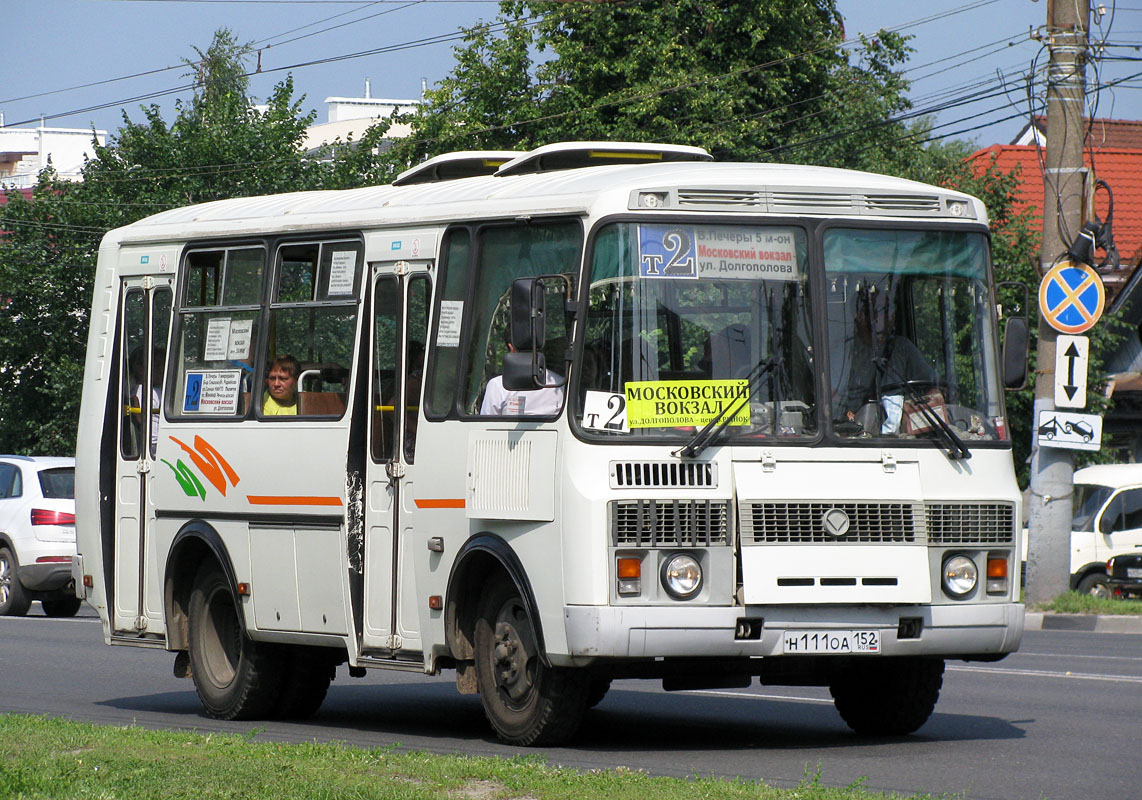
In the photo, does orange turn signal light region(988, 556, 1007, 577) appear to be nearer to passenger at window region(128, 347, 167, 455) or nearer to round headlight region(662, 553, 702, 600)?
round headlight region(662, 553, 702, 600)

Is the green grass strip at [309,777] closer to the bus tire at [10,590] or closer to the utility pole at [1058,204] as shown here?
the utility pole at [1058,204]

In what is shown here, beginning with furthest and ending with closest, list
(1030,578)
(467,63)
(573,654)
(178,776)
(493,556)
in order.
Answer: (467,63) → (1030,578) → (493,556) → (573,654) → (178,776)

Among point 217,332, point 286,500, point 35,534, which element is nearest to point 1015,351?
point 286,500

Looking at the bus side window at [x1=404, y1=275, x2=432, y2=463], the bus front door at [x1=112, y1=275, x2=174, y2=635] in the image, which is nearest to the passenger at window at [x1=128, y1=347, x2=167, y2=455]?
the bus front door at [x1=112, y1=275, x2=174, y2=635]

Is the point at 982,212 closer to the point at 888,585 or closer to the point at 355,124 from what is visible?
the point at 888,585

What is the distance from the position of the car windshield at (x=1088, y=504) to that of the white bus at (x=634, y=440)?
704 inches

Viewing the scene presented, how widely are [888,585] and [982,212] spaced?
2.18 metres

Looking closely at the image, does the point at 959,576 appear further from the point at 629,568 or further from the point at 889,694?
the point at 629,568

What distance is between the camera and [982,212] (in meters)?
10.3

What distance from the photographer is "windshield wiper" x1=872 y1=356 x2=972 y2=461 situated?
976 centimetres

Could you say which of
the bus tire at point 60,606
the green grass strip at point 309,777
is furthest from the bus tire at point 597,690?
the bus tire at point 60,606

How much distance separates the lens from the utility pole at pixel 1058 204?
69.3 feet

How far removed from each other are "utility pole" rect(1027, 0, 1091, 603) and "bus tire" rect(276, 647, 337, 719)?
1118 cm

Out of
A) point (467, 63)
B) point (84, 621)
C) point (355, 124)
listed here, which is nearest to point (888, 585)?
point (84, 621)
